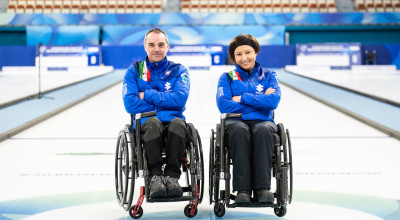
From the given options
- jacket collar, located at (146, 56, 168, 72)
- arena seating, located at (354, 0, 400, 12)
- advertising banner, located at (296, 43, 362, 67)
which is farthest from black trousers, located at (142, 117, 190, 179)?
arena seating, located at (354, 0, 400, 12)

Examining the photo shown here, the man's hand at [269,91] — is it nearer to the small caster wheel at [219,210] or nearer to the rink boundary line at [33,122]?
the small caster wheel at [219,210]

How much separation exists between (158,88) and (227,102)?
46 cm

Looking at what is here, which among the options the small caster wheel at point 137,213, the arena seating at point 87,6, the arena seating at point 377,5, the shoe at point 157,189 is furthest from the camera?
the arena seating at point 87,6

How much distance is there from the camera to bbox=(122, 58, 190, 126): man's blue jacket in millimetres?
3664

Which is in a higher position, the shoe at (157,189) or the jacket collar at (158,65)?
the jacket collar at (158,65)

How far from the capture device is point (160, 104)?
366cm

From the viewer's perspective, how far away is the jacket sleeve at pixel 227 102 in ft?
12.0

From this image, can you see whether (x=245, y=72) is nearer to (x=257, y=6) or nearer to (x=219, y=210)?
(x=219, y=210)

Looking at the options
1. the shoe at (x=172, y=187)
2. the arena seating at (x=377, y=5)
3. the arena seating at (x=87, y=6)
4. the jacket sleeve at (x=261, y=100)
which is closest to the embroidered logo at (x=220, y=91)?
the jacket sleeve at (x=261, y=100)

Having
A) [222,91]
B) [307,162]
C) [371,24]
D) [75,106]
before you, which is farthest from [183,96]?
[371,24]

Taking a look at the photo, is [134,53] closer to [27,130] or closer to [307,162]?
[27,130]

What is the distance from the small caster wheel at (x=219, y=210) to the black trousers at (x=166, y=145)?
30 cm

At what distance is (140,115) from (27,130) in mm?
4599

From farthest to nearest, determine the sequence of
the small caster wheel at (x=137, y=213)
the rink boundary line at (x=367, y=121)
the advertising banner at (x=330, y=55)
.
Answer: the advertising banner at (x=330, y=55), the rink boundary line at (x=367, y=121), the small caster wheel at (x=137, y=213)
